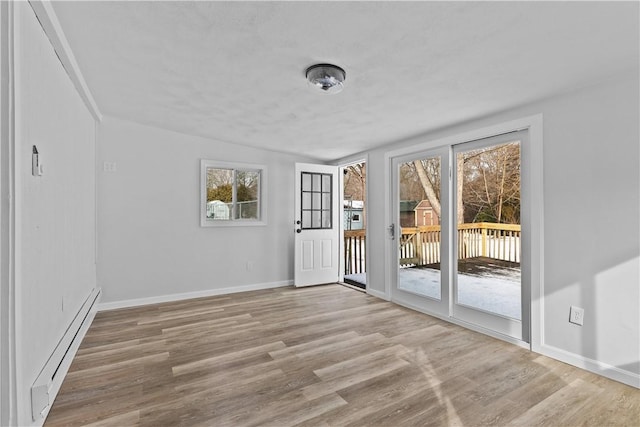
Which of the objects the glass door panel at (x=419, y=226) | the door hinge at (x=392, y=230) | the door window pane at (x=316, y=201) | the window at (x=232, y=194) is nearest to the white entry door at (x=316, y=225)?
the door window pane at (x=316, y=201)

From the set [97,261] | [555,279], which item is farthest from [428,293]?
[97,261]

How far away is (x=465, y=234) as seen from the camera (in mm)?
3385

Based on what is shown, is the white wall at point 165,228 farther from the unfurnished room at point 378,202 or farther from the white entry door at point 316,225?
the white entry door at point 316,225

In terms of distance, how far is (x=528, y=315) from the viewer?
2.79 meters

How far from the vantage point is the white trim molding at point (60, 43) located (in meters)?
1.79

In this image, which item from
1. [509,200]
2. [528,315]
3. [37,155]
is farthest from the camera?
[509,200]

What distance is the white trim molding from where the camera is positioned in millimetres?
1788

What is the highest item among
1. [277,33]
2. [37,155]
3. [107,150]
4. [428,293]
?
[277,33]

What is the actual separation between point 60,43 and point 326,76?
A: 1828 mm

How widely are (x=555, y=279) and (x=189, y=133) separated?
4.46 m

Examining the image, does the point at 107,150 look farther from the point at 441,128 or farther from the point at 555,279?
the point at 555,279

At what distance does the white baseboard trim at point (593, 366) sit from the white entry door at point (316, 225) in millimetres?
3195

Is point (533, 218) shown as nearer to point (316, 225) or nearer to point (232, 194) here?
point (316, 225)

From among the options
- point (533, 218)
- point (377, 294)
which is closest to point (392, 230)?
point (377, 294)
